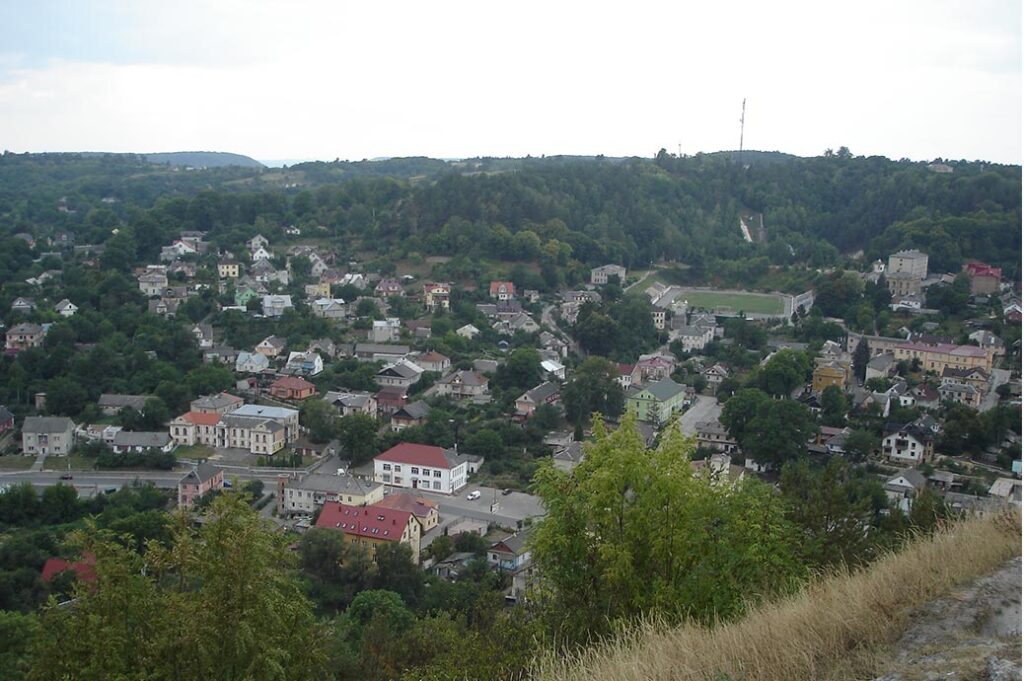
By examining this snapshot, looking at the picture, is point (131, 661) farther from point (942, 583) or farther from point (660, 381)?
point (660, 381)

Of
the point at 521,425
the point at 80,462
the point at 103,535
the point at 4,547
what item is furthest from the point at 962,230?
the point at 103,535

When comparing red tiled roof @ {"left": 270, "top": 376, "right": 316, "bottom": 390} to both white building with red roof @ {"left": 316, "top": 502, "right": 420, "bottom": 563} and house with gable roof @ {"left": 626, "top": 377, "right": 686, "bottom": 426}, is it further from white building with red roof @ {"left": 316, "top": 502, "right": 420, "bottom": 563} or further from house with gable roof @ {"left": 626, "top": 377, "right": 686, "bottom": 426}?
white building with red roof @ {"left": 316, "top": 502, "right": 420, "bottom": 563}

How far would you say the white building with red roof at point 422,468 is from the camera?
10242mm

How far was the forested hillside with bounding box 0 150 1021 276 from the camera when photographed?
70.2ft

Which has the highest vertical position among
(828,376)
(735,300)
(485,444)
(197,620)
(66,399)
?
(197,620)

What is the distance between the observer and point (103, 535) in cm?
333

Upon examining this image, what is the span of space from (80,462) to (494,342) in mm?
7485

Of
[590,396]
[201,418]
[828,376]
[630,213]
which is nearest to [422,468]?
[590,396]

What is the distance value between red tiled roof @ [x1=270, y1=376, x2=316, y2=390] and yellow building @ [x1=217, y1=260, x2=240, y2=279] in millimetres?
6626

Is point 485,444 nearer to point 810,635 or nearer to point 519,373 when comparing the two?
point 519,373

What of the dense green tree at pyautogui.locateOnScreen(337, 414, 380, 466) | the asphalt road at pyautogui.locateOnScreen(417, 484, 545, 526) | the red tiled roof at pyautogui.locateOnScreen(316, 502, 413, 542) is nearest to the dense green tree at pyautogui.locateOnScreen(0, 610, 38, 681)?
the red tiled roof at pyautogui.locateOnScreen(316, 502, 413, 542)

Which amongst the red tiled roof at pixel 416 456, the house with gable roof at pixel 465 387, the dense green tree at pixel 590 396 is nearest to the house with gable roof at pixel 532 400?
the dense green tree at pixel 590 396

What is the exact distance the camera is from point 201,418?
12.0 metres

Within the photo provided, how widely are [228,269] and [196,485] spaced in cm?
1073
